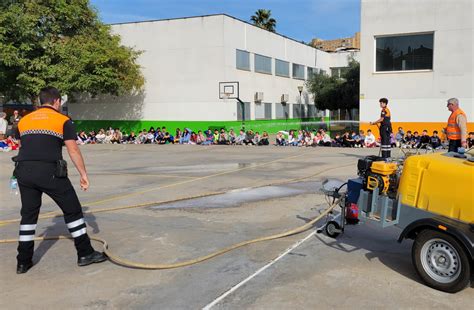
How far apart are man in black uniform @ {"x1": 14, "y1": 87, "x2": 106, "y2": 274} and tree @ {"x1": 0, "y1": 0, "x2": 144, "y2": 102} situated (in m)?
22.7

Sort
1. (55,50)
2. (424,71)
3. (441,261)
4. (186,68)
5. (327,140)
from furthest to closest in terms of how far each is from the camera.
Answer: (186,68)
(55,50)
(424,71)
(327,140)
(441,261)

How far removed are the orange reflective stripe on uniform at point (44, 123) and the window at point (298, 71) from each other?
36.8 meters

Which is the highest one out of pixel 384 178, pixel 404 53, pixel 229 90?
pixel 404 53

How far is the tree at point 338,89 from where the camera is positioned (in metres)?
36.2

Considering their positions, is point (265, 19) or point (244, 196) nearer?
point (244, 196)

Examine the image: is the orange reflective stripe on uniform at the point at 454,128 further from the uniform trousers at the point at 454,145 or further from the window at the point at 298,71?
the window at the point at 298,71

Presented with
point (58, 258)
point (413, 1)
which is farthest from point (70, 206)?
point (413, 1)

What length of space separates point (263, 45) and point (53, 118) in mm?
30648

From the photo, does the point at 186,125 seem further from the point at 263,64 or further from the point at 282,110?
the point at 282,110

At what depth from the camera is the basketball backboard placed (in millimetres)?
29109

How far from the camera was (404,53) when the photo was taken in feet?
75.8

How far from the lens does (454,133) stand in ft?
30.4

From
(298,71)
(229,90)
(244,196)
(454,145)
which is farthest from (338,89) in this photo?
(244,196)

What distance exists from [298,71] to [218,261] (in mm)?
37783
